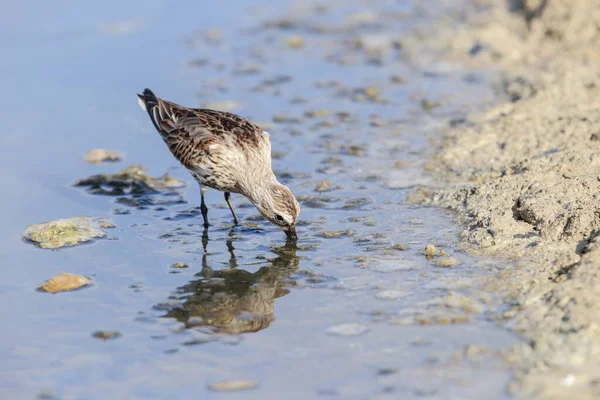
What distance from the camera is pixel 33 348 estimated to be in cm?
640

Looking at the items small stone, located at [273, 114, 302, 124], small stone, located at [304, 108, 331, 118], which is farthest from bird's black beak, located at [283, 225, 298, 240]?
small stone, located at [304, 108, 331, 118]

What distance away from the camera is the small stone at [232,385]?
5734 millimetres

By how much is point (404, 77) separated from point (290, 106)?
1.72 meters

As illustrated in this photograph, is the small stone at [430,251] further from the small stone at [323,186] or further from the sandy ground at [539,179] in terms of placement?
the small stone at [323,186]


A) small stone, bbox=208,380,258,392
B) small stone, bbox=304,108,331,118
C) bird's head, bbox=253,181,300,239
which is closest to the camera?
small stone, bbox=208,380,258,392

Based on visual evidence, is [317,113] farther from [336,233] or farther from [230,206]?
[336,233]

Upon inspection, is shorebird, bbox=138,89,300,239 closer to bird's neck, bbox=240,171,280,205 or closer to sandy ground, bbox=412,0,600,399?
bird's neck, bbox=240,171,280,205

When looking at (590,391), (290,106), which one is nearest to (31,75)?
(290,106)

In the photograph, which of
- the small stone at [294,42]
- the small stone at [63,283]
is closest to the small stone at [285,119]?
the small stone at [294,42]

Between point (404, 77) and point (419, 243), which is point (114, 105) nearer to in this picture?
point (404, 77)

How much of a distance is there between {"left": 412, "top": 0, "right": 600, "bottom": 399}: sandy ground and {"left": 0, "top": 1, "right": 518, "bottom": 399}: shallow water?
0.26 metres

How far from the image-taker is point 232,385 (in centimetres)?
576

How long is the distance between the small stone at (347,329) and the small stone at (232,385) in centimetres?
81

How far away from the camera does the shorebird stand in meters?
8.53
